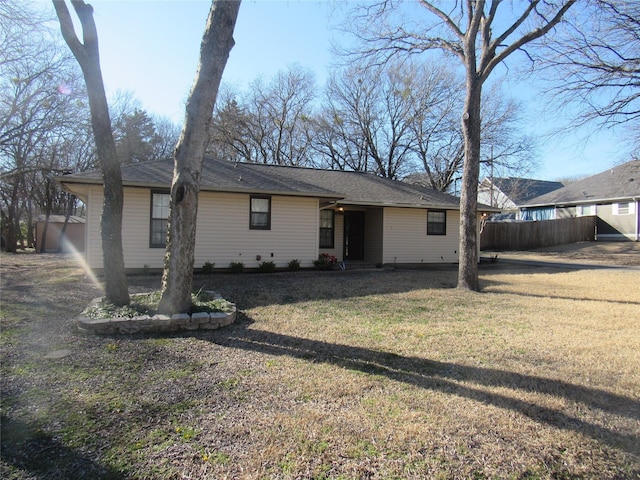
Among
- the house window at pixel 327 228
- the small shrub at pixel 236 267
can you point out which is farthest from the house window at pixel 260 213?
the house window at pixel 327 228

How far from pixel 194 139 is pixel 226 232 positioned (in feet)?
21.2

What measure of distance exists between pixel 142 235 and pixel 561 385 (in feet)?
34.1

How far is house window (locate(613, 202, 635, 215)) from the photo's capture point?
973 inches

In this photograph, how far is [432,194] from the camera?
16031 mm

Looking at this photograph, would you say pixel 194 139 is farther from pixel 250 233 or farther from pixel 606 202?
pixel 606 202

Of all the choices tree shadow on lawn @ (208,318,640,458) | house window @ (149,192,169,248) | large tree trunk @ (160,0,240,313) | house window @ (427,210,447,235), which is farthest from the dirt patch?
large tree trunk @ (160,0,240,313)

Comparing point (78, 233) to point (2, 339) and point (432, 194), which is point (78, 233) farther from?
point (2, 339)

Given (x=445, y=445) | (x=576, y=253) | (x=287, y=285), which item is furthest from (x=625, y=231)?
(x=445, y=445)

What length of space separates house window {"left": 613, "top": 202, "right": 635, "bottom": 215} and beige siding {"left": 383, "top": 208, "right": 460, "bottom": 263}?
17386mm

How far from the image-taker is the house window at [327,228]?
576 inches

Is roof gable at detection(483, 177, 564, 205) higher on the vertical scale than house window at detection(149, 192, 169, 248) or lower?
higher

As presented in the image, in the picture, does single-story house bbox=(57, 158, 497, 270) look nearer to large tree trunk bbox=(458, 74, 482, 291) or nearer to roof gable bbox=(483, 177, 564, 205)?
large tree trunk bbox=(458, 74, 482, 291)

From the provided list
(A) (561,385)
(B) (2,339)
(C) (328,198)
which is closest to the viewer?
(A) (561,385)

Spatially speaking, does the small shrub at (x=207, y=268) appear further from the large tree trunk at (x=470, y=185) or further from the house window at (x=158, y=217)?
the large tree trunk at (x=470, y=185)
